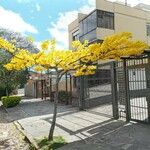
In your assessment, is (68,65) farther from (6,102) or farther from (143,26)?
(143,26)

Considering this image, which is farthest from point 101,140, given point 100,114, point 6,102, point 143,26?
point 143,26

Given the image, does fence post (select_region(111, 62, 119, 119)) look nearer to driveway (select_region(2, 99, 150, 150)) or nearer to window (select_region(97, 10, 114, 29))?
driveway (select_region(2, 99, 150, 150))

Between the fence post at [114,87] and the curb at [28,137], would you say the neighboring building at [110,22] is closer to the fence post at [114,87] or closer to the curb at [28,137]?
the fence post at [114,87]

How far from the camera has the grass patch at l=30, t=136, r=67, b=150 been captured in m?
9.43

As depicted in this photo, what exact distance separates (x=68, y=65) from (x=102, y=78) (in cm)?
624

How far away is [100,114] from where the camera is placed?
15227 millimetres

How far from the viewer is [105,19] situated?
29.2 metres

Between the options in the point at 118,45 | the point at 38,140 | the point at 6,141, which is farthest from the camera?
the point at 6,141

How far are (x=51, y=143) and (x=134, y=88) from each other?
4.37 metres

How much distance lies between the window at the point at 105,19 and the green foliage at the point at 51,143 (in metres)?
19.1

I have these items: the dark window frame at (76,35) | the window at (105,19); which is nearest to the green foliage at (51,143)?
the window at (105,19)

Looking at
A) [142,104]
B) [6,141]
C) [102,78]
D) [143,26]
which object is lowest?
[6,141]

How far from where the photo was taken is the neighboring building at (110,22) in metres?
28.2

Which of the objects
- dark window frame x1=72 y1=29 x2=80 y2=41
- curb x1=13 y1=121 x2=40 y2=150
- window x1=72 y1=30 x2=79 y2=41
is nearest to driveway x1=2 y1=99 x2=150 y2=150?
curb x1=13 y1=121 x2=40 y2=150
